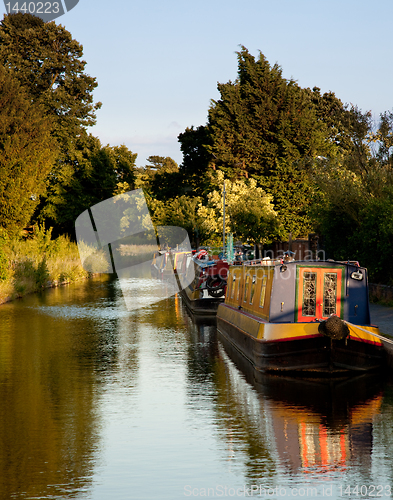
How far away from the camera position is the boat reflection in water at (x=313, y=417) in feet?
29.3

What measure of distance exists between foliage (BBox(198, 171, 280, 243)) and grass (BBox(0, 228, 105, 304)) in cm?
1131

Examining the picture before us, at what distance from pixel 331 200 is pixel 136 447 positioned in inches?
747

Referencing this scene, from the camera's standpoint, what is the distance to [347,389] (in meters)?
13.1

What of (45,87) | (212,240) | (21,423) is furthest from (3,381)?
(45,87)

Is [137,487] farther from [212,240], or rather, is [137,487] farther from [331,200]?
[212,240]

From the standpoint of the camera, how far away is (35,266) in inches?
1519

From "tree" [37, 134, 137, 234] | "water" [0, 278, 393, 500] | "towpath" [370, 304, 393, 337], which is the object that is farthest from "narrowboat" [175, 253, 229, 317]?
"tree" [37, 134, 137, 234]

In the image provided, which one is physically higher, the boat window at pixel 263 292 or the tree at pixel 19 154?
the tree at pixel 19 154

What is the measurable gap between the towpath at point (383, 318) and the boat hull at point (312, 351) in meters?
1.93

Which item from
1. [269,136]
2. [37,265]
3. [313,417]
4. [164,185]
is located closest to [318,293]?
[313,417]

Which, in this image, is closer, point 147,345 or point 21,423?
point 21,423

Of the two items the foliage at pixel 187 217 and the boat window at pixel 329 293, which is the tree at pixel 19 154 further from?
the boat window at pixel 329 293

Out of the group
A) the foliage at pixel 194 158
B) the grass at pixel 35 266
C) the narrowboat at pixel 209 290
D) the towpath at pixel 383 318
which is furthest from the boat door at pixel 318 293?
the foliage at pixel 194 158

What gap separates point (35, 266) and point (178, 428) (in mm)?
29566
